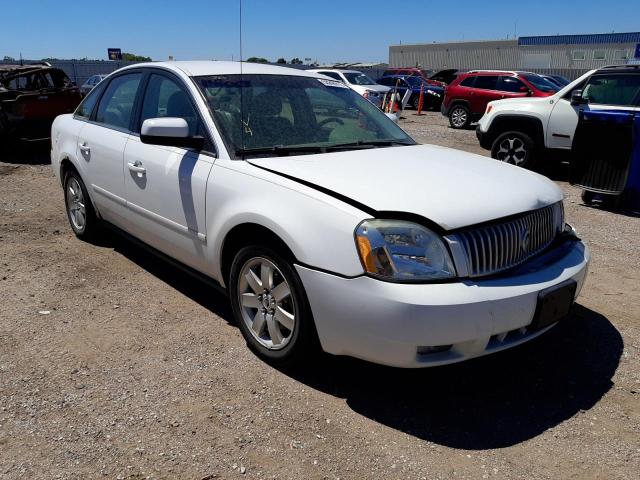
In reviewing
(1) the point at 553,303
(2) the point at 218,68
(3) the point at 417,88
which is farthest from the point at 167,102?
(3) the point at 417,88

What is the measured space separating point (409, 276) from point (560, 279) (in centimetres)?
91

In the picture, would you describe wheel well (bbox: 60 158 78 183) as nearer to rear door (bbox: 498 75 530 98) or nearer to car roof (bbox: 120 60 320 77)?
car roof (bbox: 120 60 320 77)

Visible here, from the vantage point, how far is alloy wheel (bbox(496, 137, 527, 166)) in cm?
920

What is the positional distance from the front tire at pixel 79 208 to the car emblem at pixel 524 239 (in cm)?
378

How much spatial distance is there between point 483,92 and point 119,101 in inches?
553

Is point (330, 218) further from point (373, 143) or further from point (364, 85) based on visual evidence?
point (364, 85)

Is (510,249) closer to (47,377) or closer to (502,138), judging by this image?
(47,377)

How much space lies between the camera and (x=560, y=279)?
9.58ft

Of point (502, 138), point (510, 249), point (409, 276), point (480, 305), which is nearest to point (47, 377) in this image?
point (409, 276)

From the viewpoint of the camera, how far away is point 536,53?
47750mm

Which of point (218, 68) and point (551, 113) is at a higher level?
point (218, 68)

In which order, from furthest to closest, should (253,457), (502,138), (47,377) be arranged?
(502,138) → (47,377) → (253,457)

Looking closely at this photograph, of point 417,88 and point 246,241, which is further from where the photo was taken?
point 417,88

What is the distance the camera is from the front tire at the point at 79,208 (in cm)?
511
